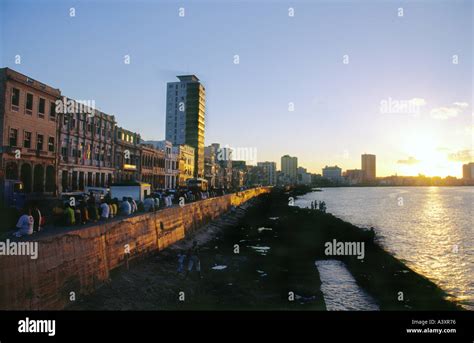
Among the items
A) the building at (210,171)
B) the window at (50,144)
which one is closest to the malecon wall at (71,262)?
the window at (50,144)

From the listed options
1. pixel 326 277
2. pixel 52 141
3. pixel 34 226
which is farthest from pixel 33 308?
pixel 52 141

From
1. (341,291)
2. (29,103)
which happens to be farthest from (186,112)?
(341,291)

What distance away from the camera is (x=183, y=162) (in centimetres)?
8969

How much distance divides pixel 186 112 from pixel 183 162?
213 feet

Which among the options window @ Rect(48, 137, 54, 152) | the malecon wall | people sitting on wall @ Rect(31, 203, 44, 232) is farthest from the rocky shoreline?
window @ Rect(48, 137, 54, 152)

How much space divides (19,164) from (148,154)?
114 feet

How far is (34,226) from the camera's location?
15336 mm

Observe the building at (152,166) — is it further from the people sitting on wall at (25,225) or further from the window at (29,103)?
the people sitting on wall at (25,225)

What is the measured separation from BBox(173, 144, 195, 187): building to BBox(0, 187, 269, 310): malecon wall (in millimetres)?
60339

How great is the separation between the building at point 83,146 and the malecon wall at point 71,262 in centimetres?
2183

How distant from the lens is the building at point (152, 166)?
6681 cm

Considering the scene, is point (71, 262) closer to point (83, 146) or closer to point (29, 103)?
point (29, 103)

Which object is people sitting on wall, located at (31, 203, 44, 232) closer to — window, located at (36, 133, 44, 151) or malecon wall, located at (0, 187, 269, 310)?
malecon wall, located at (0, 187, 269, 310)
